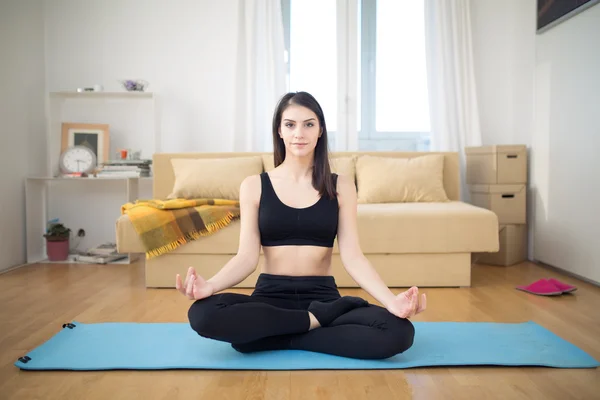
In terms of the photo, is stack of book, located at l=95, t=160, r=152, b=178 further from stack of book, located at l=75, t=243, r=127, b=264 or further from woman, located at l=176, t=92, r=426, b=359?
woman, located at l=176, t=92, r=426, b=359

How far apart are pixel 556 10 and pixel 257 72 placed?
2291 mm

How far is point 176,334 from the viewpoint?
235 centimetres

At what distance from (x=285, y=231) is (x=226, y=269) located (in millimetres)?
256

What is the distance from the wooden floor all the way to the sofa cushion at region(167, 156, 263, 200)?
0.66 meters

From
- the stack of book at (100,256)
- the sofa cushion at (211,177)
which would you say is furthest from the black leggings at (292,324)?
the stack of book at (100,256)

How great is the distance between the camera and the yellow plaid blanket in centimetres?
342

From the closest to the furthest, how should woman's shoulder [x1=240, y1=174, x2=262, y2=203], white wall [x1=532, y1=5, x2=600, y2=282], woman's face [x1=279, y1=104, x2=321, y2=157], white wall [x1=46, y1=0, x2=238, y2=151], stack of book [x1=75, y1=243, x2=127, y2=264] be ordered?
woman's face [x1=279, y1=104, x2=321, y2=157] → woman's shoulder [x1=240, y1=174, x2=262, y2=203] → white wall [x1=532, y1=5, x2=600, y2=282] → stack of book [x1=75, y1=243, x2=127, y2=264] → white wall [x1=46, y1=0, x2=238, y2=151]

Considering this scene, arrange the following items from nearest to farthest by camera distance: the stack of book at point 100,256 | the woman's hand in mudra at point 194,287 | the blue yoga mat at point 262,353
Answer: the woman's hand in mudra at point 194,287 < the blue yoga mat at point 262,353 < the stack of book at point 100,256

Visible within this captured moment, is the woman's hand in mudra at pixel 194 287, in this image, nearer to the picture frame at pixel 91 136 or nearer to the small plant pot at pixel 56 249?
the small plant pot at pixel 56 249

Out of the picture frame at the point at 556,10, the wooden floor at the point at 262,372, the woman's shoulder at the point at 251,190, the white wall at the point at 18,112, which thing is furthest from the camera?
the white wall at the point at 18,112

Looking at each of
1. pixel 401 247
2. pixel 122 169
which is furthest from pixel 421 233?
pixel 122 169

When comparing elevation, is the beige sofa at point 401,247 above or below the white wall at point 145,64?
below

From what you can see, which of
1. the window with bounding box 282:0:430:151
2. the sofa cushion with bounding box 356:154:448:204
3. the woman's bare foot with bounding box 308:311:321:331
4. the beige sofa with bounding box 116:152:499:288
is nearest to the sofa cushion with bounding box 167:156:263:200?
the beige sofa with bounding box 116:152:499:288

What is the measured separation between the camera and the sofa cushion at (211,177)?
13.1ft
